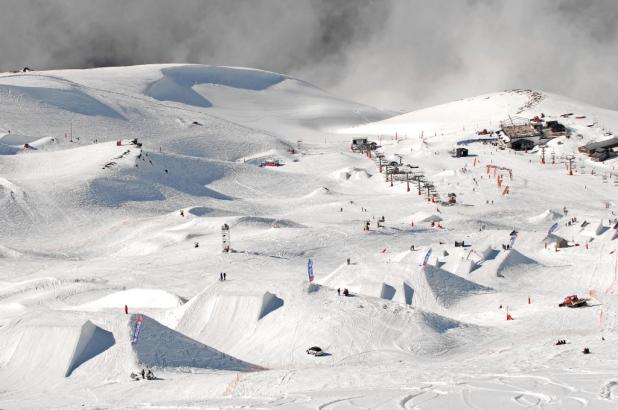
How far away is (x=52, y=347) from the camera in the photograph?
4278cm

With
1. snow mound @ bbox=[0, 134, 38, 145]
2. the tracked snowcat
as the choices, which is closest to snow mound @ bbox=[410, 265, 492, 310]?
the tracked snowcat

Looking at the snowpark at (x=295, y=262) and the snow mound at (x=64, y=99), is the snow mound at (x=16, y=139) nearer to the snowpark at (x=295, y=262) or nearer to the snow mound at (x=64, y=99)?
the snowpark at (x=295, y=262)

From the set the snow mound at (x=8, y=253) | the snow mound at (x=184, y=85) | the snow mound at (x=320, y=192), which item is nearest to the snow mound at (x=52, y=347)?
the snow mound at (x=8, y=253)

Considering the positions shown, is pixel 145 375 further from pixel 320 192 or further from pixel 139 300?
pixel 320 192

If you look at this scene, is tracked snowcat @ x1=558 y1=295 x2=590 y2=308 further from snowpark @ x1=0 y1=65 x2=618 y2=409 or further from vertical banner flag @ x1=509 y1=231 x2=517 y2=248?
vertical banner flag @ x1=509 y1=231 x2=517 y2=248

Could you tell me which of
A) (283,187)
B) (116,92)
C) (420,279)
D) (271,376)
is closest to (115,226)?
(283,187)

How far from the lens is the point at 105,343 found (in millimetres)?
42875

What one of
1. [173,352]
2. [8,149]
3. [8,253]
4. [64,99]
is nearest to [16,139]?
[8,149]

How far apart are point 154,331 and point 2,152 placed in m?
69.8

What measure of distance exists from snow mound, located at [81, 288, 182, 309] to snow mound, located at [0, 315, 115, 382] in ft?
39.9

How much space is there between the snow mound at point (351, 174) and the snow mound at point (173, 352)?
64708 millimetres

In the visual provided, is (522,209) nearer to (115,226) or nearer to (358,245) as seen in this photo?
(358,245)

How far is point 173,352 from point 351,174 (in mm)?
67677

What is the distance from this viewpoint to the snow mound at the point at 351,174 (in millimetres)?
107438
